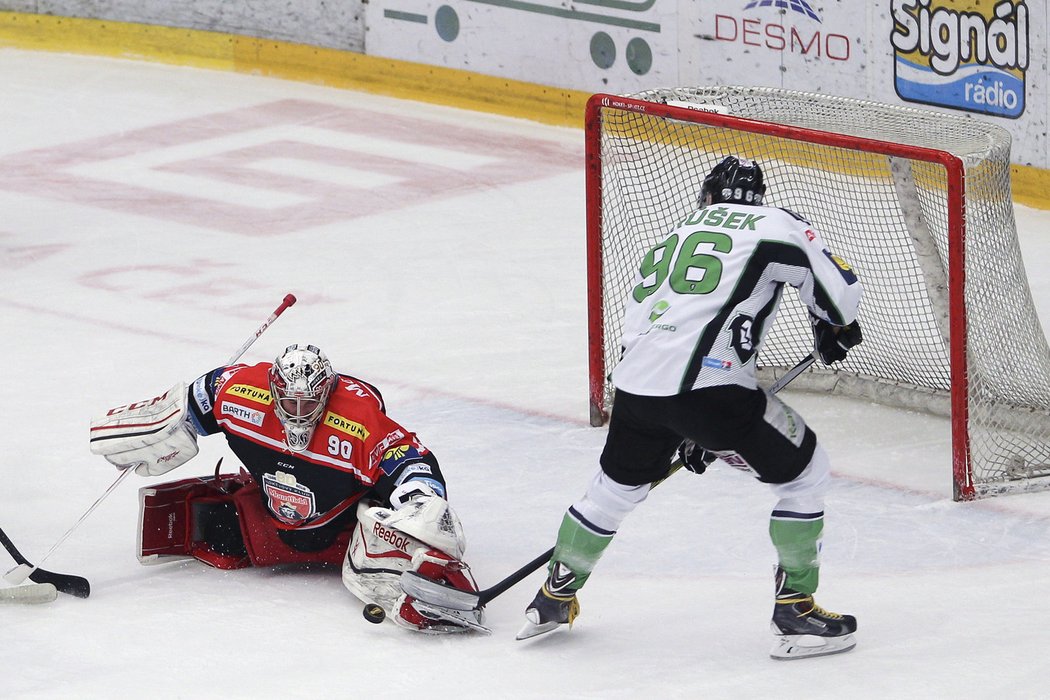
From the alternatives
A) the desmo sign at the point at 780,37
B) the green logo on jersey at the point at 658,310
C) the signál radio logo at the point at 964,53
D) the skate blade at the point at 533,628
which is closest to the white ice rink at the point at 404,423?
the skate blade at the point at 533,628

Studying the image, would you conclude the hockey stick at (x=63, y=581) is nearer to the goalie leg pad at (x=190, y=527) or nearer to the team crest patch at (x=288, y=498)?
the goalie leg pad at (x=190, y=527)

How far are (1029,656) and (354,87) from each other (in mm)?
7040

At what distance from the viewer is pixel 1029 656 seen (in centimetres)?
430

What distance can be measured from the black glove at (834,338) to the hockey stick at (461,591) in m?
0.08

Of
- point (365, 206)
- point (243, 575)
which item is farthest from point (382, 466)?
point (365, 206)

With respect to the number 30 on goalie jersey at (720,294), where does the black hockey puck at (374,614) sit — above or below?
below

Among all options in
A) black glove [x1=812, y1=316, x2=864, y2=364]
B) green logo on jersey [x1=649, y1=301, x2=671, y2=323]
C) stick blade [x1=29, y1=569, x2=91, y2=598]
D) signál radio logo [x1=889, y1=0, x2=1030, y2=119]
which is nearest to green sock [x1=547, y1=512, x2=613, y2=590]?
green logo on jersey [x1=649, y1=301, x2=671, y2=323]

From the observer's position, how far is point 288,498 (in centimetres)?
482

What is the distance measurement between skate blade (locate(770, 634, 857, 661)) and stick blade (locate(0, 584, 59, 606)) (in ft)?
5.67

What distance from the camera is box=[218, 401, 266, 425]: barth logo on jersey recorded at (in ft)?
15.8

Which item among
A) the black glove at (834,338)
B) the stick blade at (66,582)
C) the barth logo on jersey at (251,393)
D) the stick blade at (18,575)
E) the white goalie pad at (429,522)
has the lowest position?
the stick blade at (66,582)

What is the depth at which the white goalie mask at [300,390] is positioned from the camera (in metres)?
4.65

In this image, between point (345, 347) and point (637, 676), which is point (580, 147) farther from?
point (637, 676)

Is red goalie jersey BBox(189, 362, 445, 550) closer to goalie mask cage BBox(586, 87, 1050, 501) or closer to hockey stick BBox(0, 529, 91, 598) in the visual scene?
hockey stick BBox(0, 529, 91, 598)
